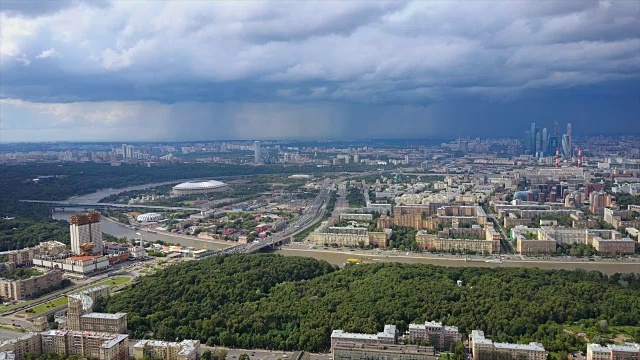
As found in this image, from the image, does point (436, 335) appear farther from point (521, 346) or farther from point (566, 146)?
point (566, 146)

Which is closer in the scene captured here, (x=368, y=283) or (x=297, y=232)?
(x=368, y=283)

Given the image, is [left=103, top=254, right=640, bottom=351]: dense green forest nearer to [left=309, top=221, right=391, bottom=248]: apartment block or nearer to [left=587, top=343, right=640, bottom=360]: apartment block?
[left=587, top=343, right=640, bottom=360]: apartment block

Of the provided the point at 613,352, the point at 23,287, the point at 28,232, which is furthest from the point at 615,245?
the point at 28,232

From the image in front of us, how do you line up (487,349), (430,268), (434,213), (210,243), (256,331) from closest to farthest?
(487,349) < (256,331) < (430,268) < (210,243) < (434,213)

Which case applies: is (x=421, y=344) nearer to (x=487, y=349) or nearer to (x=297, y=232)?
(x=487, y=349)

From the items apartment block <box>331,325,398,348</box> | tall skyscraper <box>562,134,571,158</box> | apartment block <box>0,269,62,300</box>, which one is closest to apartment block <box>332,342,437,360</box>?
apartment block <box>331,325,398,348</box>

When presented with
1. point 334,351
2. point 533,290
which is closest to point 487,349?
point 334,351

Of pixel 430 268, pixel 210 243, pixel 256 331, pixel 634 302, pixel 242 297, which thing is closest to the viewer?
pixel 256 331

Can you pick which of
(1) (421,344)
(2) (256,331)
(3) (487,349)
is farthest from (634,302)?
(2) (256,331)

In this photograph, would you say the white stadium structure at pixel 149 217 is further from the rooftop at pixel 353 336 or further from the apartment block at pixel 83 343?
the rooftop at pixel 353 336

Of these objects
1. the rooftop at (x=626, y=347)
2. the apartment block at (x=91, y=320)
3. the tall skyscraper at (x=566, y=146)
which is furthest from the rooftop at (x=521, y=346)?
the tall skyscraper at (x=566, y=146)
